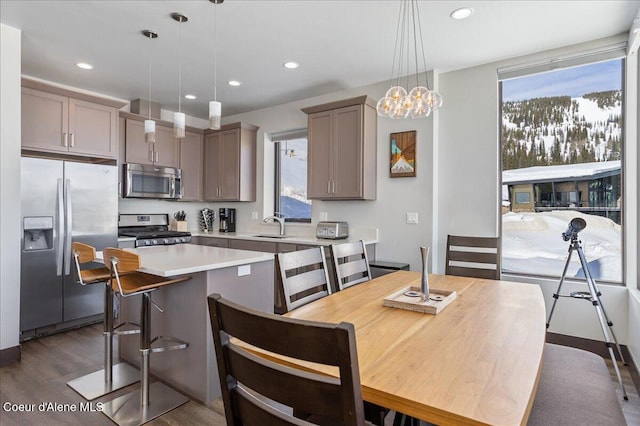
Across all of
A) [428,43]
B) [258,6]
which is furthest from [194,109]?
[428,43]

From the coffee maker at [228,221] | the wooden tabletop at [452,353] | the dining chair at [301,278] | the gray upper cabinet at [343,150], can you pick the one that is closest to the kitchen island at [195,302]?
the dining chair at [301,278]

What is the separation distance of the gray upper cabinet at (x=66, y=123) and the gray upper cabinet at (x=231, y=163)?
4.57ft

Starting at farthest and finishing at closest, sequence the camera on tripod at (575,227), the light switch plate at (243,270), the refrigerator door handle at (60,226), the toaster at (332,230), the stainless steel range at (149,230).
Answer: the stainless steel range at (149,230), the toaster at (332,230), the refrigerator door handle at (60,226), the camera on tripod at (575,227), the light switch plate at (243,270)

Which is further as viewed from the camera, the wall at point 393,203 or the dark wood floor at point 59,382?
the wall at point 393,203

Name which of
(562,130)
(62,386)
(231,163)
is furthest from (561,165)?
(62,386)

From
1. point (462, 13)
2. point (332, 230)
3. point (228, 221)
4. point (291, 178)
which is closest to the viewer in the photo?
point (462, 13)

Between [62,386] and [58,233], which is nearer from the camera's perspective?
[62,386]

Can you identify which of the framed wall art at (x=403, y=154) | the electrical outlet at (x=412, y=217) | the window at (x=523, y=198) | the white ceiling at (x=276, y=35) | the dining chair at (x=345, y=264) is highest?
the white ceiling at (x=276, y=35)

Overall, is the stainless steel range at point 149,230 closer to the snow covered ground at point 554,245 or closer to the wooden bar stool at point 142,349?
the wooden bar stool at point 142,349

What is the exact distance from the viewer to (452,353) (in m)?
1.07

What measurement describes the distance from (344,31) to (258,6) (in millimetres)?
718

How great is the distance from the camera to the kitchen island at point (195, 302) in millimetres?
2137

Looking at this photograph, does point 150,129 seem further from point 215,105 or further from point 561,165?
point 561,165

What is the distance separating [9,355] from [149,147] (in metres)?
2.60
